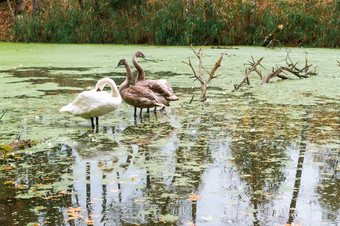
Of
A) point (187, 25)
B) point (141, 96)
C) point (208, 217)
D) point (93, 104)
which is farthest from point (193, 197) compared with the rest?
point (187, 25)

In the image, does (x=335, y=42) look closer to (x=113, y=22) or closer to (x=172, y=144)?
(x=113, y=22)

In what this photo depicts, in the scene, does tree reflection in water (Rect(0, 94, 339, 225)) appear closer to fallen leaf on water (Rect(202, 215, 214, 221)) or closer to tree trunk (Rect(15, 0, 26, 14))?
fallen leaf on water (Rect(202, 215, 214, 221))

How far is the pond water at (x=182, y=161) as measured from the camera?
9.09 feet

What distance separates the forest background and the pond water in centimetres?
646

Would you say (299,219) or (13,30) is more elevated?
(13,30)

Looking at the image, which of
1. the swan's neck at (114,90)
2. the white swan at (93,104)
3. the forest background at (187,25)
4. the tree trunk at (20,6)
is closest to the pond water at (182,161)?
the white swan at (93,104)

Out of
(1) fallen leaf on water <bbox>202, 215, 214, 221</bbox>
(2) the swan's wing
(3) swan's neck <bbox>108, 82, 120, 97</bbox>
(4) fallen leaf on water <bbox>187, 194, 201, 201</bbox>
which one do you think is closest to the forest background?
(2) the swan's wing

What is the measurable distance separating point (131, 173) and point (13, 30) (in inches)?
532

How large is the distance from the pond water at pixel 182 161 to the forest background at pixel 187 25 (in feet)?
21.2

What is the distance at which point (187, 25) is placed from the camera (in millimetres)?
13625

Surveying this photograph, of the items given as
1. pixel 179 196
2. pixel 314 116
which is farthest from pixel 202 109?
pixel 179 196

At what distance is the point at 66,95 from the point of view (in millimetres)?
6840

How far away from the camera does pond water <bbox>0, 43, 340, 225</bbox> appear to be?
277 centimetres

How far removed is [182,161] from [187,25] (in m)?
10.3
